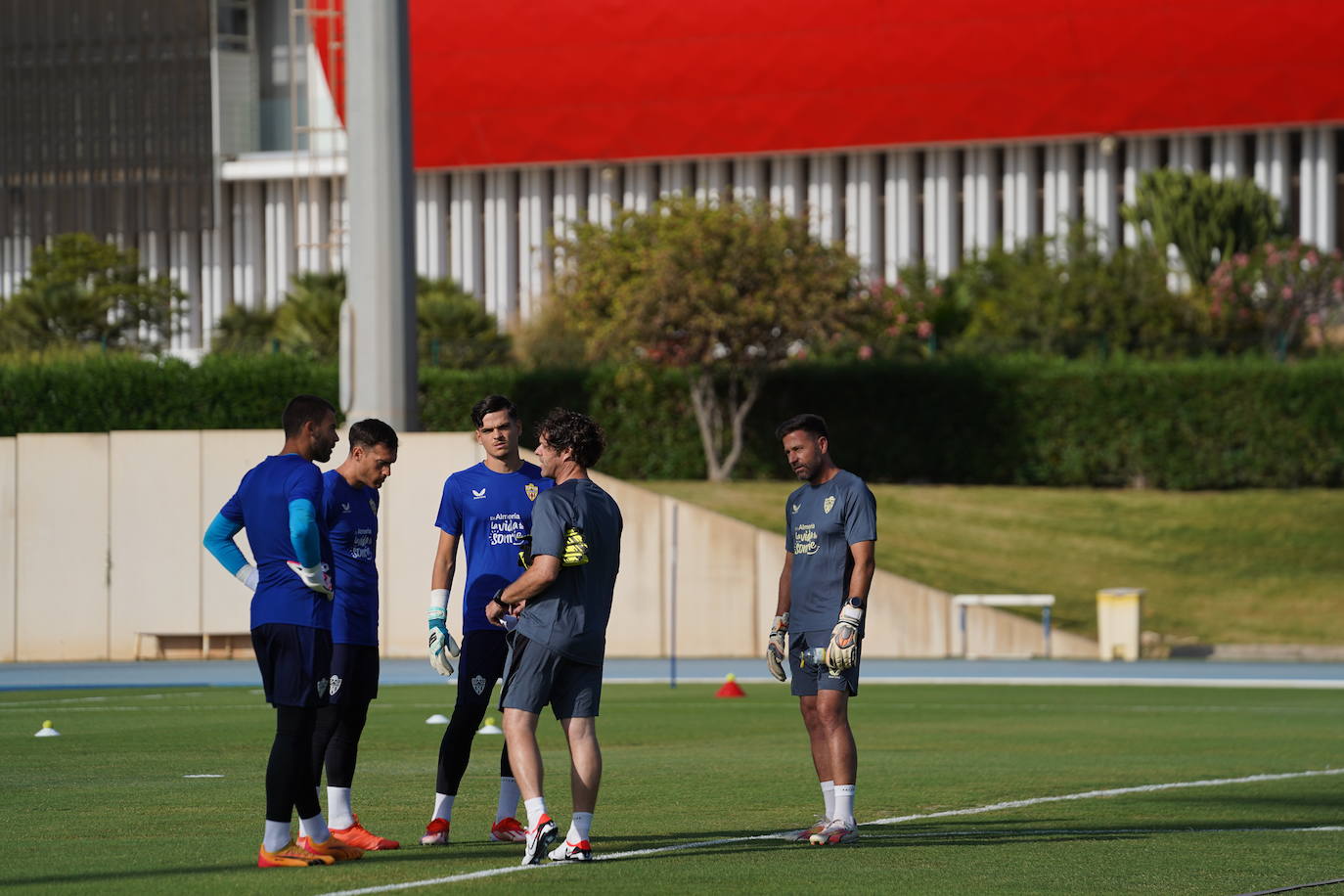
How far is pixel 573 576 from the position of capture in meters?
9.31

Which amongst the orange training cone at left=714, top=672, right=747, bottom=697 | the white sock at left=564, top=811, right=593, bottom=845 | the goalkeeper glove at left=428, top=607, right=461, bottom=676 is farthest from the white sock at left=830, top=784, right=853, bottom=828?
the orange training cone at left=714, top=672, right=747, bottom=697

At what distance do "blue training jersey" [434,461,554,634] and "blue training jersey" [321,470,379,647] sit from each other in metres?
0.39

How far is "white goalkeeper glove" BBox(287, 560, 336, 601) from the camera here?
9.02 metres

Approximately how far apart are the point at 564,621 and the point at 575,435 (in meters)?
0.85

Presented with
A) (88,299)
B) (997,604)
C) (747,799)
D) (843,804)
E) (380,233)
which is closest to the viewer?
(843,804)

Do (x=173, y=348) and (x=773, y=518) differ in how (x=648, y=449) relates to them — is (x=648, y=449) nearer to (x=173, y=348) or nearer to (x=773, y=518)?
(x=773, y=518)

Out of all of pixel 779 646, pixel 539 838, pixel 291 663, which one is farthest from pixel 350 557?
pixel 779 646

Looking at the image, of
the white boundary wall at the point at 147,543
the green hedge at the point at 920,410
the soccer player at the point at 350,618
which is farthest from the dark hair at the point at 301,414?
the green hedge at the point at 920,410

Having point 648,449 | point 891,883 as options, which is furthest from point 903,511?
point 891,883

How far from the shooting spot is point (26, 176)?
58.9m

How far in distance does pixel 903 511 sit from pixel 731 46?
22132 millimetres

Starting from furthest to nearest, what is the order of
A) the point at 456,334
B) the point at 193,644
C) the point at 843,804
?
the point at 456,334, the point at 193,644, the point at 843,804

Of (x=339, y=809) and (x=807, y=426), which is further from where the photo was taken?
(x=807, y=426)

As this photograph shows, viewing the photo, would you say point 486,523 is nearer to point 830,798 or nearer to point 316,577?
point 316,577
